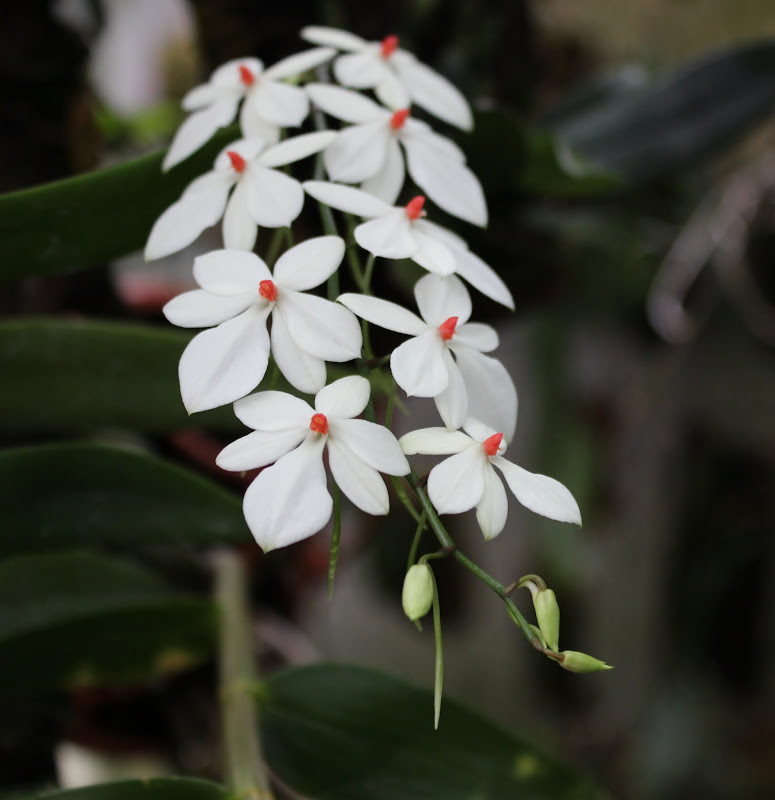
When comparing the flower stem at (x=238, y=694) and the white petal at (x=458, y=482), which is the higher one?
the white petal at (x=458, y=482)

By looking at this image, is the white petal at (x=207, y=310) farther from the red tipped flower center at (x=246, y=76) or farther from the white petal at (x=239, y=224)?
the red tipped flower center at (x=246, y=76)

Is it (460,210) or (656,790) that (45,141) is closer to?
(460,210)

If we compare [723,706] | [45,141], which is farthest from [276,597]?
[723,706]

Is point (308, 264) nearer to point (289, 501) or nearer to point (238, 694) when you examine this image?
point (289, 501)

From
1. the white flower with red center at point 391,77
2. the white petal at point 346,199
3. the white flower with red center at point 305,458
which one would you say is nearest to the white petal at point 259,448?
the white flower with red center at point 305,458

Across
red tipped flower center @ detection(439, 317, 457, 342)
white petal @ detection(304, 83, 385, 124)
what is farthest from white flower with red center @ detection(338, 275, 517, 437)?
white petal @ detection(304, 83, 385, 124)

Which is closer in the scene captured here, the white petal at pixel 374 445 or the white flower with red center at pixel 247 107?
the white petal at pixel 374 445
